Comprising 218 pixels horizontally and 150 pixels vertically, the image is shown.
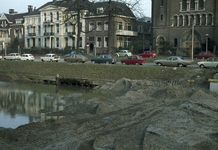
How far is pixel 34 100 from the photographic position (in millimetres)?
20875

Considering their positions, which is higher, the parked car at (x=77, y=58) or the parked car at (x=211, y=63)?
the parked car at (x=77, y=58)

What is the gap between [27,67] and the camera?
39.5 m

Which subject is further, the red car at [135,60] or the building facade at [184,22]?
the building facade at [184,22]

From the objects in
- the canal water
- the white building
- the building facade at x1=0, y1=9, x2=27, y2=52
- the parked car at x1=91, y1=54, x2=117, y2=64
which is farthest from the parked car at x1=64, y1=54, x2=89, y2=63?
the building facade at x1=0, y1=9, x2=27, y2=52

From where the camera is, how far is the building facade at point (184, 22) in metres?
50.0

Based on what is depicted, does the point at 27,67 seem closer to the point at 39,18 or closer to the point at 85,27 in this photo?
the point at 85,27

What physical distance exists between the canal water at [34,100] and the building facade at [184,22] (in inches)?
1152

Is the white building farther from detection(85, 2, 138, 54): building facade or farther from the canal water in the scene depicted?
the canal water

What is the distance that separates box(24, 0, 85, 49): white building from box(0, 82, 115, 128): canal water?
125 ft

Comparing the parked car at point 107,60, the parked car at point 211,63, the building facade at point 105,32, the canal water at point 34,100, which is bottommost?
the canal water at point 34,100

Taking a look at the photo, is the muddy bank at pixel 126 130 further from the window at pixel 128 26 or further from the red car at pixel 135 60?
the window at pixel 128 26

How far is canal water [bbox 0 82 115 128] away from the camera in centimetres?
1518

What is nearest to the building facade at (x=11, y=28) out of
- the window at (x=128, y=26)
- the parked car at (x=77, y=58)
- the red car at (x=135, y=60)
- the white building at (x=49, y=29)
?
the white building at (x=49, y=29)

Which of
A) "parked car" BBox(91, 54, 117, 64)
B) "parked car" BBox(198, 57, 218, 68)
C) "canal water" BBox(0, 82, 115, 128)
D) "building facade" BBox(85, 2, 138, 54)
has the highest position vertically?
"building facade" BBox(85, 2, 138, 54)
